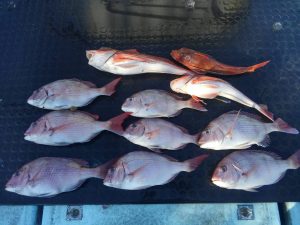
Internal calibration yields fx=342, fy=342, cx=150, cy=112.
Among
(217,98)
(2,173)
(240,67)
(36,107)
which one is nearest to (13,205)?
(2,173)

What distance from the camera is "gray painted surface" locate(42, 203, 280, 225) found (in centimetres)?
205

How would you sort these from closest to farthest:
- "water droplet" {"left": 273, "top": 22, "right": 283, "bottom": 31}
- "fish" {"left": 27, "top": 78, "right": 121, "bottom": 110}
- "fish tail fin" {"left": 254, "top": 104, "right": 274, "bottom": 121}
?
"fish tail fin" {"left": 254, "top": 104, "right": 274, "bottom": 121}, "fish" {"left": 27, "top": 78, "right": 121, "bottom": 110}, "water droplet" {"left": 273, "top": 22, "right": 283, "bottom": 31}

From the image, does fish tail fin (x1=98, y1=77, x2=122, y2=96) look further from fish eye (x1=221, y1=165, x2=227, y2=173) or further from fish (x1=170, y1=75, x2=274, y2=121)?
fish eye (x1=221, y1=165, x2=227, y2=173)

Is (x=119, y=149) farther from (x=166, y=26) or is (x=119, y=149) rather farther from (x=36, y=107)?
(x=166, y=26)

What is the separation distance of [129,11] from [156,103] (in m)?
0.81

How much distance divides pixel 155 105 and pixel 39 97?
74cm

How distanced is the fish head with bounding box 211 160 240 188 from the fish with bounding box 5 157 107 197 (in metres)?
0.65

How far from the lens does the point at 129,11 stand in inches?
97.4

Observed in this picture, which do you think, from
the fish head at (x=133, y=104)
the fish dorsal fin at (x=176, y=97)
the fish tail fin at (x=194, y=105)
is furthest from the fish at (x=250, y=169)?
the fish head at (x=133, y=104)

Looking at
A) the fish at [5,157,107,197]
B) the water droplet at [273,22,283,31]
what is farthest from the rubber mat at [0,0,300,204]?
→ the fish at [5,157,107,197]

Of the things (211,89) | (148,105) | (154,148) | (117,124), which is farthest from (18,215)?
(211,89)

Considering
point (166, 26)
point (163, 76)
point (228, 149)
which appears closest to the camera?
point (228, 149)

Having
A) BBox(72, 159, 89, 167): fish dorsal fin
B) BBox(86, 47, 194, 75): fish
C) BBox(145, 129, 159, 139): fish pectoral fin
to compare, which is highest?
BBox(86, 47, 194, 75): fish

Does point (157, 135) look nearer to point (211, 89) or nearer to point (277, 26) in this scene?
point (211, 89)
